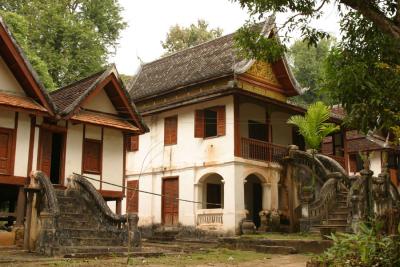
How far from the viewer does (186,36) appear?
42344 millimetres

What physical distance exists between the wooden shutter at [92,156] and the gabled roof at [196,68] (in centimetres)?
569

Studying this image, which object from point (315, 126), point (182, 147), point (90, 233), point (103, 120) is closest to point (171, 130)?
point (182, 147)

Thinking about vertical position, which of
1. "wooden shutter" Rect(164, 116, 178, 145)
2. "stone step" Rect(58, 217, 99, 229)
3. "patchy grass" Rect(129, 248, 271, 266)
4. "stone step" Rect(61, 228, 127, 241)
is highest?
"wooden shutter" Rect(164, 116, 178, 145)

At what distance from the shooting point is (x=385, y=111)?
954 cm

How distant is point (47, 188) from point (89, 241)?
1.96 m

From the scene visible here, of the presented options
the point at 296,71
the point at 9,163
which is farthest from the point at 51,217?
the point at 296,71

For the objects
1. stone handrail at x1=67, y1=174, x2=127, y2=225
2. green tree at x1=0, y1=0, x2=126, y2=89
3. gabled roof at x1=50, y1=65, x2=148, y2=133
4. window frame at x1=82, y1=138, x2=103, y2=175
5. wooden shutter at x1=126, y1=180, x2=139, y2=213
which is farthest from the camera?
green tree at x1=0, y1=0, x2=126, y2=89

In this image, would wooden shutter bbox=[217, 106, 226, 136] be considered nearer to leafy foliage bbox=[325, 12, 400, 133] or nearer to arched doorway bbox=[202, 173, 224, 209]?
arched doorway bbox=[202, 173, 224, 209]

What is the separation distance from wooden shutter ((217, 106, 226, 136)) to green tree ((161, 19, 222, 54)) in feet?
69.7

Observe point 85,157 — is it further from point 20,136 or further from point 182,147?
point 182,147

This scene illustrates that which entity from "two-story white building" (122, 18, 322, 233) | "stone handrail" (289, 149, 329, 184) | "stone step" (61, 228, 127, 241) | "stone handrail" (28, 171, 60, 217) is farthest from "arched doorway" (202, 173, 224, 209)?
"stone handrail" (28, 171, 60, 217)

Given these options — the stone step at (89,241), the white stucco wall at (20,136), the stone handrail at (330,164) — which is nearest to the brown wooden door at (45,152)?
the white stucco wall at (20,136)

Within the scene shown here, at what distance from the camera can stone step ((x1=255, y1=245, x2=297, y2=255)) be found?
15.5 meters

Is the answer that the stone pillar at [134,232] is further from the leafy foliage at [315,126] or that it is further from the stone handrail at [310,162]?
the stone handrail at [310,162]
